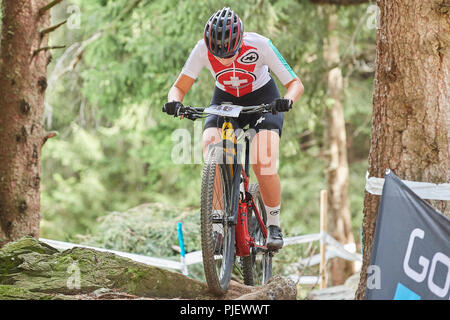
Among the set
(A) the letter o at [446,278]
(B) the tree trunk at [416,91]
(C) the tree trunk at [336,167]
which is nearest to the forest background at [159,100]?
(C) the tree trunk at [336,167]

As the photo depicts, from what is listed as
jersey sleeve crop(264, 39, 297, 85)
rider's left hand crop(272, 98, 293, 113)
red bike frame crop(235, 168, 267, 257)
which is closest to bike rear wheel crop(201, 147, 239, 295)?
red bike frame crop(235, 168, 267, 257)

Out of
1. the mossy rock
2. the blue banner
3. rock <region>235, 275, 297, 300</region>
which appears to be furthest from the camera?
the mossy rock

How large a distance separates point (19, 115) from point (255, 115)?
2.34 m

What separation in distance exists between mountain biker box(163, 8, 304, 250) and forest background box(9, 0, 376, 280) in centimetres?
270

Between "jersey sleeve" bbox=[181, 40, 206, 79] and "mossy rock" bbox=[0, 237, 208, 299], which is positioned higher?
"jersey sleeve" bbox=[181, 40, 206, 79]

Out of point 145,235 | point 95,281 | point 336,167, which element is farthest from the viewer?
point 336,167

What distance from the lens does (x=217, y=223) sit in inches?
171

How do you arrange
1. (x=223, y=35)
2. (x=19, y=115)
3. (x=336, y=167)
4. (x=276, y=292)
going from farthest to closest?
(x=336, y=167) < (x=19, y=115) < (x=223, y=35) < (x=276, y=292)

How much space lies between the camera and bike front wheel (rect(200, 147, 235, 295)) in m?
4.03

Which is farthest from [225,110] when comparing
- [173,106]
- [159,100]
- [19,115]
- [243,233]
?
[159,100]

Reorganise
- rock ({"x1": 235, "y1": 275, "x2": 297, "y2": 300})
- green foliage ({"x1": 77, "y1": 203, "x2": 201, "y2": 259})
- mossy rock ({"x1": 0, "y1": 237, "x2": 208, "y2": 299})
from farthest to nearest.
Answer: green foliage ({"x1": 77, "y1": 203, "x2": 201, "y2": 259}), mossy rock ({"x1": 0, "y1": 237, "x2": 208, "y2": 299}), rock ({"x1": 235, "y1": 275, "x2": 297, "y2": 300})

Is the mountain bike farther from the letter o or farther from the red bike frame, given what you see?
the letter o

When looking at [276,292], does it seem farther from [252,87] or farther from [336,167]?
[336,167]

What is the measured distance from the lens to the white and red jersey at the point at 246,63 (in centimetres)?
449
